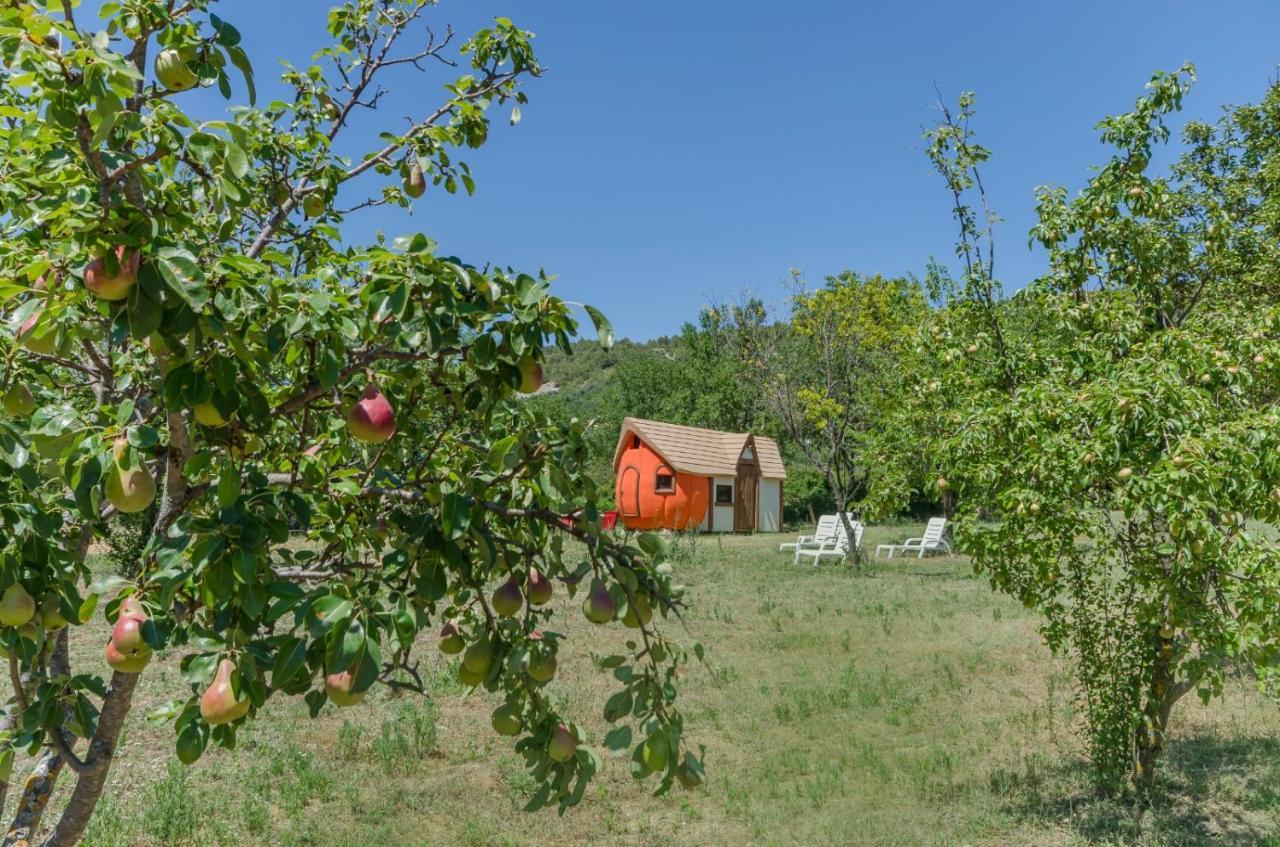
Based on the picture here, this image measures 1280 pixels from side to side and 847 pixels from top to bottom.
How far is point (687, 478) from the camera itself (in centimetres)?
2452

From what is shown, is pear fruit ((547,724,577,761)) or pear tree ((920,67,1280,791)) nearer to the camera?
pear fruit ((547,724,577,761))

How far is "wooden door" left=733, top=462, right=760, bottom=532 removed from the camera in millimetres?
26344

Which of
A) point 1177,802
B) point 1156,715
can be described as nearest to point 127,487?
point 1156,715

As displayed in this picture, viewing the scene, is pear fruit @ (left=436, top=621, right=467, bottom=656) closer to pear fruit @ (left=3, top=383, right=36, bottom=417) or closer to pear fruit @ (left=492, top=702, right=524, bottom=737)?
pear fruit @ (left=492, top=702, right=524, bottom=737)

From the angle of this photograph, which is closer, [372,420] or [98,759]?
[372,420]

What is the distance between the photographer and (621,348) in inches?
3433

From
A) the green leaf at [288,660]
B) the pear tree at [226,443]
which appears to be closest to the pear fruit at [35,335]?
the pear tree at [226,443]

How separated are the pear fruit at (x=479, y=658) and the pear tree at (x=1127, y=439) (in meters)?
3.09

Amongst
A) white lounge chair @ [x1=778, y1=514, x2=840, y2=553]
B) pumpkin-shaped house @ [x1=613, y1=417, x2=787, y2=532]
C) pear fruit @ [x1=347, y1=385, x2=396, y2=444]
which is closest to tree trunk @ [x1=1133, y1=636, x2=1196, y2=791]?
pear fruit @ [x1=347, y1=385, x2=396, y2=444]

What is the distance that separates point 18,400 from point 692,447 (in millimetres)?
23621

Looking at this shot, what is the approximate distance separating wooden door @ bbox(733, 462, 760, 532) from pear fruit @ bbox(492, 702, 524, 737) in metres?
24.3

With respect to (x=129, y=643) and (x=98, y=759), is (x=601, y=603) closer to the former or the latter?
(x=129, y=643)

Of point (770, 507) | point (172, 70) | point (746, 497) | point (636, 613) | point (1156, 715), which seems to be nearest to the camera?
point (172, 70)

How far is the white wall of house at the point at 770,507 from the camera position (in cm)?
2739
